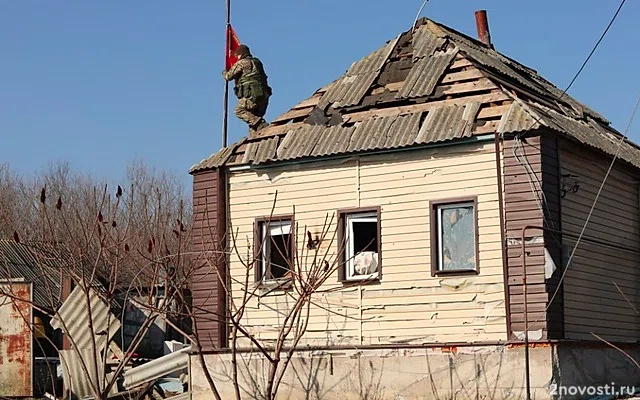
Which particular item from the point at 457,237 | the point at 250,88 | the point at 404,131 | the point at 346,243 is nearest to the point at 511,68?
the point at 404,131

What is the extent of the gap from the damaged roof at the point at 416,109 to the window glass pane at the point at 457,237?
→ 1.21 m

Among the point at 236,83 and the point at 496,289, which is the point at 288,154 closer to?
the point at 236,83

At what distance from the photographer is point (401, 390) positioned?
50.6 ft

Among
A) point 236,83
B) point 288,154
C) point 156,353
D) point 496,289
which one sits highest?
point 236,83

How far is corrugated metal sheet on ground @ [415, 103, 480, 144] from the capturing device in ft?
51.4

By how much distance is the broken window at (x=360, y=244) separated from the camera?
16.4m

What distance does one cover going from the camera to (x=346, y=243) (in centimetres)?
1658

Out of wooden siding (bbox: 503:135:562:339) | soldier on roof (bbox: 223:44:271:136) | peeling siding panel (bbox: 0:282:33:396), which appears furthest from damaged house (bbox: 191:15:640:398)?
peeling siding panel (bbox: 0:282:33:396)

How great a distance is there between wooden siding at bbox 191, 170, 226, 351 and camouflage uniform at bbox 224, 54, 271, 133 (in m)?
1.44

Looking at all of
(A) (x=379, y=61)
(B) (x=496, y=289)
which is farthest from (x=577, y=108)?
(B) (x=496, y=289)

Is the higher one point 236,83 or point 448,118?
point 236,83

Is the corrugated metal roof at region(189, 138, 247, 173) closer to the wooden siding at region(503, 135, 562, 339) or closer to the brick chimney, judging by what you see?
the wooden siding at region(503, 135, 562, 339)

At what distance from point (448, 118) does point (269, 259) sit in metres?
4.10

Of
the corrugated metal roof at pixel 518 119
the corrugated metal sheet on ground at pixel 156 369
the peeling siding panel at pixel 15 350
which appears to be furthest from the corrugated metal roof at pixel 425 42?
the peeling siding panel at pixel 15 350
